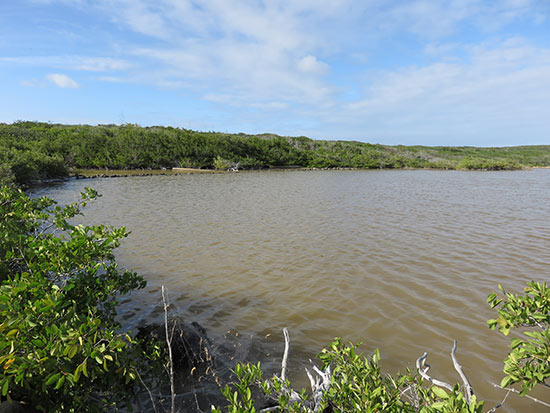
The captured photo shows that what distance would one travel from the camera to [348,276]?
23.0 feet

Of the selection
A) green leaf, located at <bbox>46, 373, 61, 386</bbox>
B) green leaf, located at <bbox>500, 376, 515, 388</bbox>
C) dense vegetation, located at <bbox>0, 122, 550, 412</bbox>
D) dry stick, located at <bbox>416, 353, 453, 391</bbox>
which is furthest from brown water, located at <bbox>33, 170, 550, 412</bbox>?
green leaf, located at <bbox>46, 373, 61, 386</bbox>

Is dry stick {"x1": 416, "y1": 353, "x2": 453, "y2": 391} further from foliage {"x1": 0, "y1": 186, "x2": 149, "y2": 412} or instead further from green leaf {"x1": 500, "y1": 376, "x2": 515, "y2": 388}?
foliage {"x1": 0, "y1": 186, "x2": 149, "y2": 412}

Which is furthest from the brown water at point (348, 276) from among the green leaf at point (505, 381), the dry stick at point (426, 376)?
the green leaf at point (505, 381)

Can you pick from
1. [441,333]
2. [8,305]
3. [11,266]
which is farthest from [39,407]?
[441,333]

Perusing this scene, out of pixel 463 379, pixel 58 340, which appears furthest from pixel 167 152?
pixel 463 379

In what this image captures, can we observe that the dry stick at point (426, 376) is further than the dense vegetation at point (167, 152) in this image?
No

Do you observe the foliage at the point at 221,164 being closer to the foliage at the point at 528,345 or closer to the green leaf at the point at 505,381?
the foliage at the point at 528,345

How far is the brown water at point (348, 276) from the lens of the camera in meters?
4.55

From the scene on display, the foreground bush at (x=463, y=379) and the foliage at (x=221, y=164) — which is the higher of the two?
the foliage at (x=221, y=164)

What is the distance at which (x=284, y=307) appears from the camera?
5.62m

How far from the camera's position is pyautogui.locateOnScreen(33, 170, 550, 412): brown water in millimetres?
4555

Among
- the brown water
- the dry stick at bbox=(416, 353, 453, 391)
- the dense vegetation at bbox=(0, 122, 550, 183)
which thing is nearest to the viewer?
the dry stick at bbox=(416, 353, 453, 391)

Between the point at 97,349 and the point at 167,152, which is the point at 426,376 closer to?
the point at 97,349

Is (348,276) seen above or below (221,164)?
below
